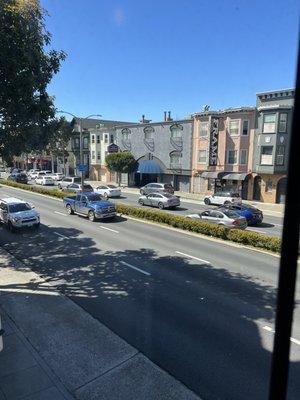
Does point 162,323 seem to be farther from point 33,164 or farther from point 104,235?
point 33,164

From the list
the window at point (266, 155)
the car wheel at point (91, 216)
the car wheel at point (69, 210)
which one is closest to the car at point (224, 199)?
the window at point (266, 155)

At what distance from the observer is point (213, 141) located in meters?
40.7

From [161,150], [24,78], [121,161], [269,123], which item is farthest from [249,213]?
[121,161]

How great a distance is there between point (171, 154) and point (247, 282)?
36.1 metres

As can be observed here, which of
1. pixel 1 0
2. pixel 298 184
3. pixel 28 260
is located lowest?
pixel 28 260

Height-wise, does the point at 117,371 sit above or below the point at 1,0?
below

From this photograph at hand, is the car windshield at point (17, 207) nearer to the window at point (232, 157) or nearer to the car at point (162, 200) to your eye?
the car at point (162, 200)

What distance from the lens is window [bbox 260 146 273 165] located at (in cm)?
3596

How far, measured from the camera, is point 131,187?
5200 centimetres

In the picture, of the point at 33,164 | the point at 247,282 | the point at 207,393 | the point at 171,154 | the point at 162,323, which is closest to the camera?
the point at 207,393

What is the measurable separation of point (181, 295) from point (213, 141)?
32.6m

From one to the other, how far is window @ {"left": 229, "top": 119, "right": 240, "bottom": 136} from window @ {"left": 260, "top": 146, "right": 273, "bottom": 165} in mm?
3819

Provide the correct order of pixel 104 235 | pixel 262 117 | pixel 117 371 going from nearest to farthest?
pixel 117 371 < pixel 104 235 < pixel 262 117

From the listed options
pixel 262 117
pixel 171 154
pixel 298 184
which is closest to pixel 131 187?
pixel 171 154
